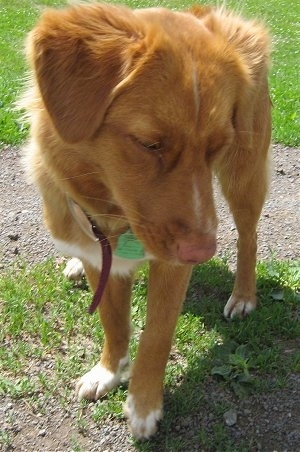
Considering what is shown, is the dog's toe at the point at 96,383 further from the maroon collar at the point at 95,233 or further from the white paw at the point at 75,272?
the white paw at the point at 75,272

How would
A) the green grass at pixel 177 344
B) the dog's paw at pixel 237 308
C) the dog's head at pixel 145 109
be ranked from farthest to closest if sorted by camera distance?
the dog's paw at pixel 237 308, the green grass at pixel 177 344, the dog's head at pixel 145 109

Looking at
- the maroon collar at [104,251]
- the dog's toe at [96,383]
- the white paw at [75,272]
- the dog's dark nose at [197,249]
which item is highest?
the dog's dark nose at [197,249]

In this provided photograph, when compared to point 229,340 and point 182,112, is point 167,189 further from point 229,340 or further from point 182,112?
point 229,340

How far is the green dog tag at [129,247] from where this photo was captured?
9.22 feet

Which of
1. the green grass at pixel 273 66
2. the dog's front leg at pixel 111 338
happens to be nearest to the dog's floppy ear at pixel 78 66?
the green grass at pixel 273 66

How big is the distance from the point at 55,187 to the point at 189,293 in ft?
5.05

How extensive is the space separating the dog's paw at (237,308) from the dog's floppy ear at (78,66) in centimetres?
187

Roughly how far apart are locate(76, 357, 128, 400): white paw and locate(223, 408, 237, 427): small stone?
2.03 feet

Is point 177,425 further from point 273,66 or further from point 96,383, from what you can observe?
point 273,66

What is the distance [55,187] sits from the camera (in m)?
2.93

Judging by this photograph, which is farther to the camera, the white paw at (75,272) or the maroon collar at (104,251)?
the white paw at (75,272)

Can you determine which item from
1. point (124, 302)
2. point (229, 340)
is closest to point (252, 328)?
point (229, 340)

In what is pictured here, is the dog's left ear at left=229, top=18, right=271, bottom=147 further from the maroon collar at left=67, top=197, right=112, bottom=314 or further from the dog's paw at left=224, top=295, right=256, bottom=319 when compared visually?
the dog's paw at left=224, top=295, right=256, bottom=319

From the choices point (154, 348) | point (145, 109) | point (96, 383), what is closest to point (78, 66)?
point (145, 109)
